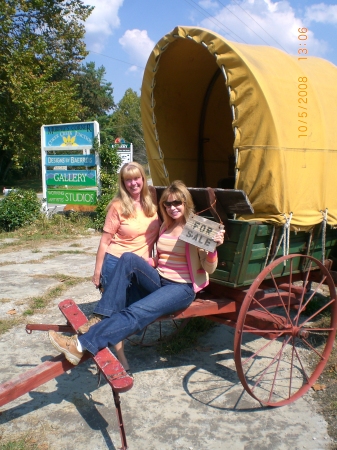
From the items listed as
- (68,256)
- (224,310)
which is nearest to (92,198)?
(68,256)

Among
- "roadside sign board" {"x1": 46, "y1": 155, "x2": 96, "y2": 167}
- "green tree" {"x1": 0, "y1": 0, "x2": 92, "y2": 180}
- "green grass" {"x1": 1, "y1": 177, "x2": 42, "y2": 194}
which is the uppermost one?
"green tree" {"x1": 0, "y1": 0, "x2": 92, "y2": 180}

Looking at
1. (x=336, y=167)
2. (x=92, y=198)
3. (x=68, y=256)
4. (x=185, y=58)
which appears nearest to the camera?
(x=336, y=167)

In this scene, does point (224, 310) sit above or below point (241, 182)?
below

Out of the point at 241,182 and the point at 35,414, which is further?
the point at 241,182

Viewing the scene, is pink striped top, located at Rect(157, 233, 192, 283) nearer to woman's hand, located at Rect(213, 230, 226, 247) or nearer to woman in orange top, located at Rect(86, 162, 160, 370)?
woman in orange top, located at Rect(86, 162, 160, 370)

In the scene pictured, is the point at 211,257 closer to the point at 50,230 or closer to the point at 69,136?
the point at 50,230

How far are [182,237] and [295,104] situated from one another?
1.40 metres

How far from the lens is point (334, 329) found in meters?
3.83

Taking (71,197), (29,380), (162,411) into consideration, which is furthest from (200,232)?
(71,197)

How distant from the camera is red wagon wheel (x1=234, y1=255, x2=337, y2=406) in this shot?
3379 mm

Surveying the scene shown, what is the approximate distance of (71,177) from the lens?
11.6 metres

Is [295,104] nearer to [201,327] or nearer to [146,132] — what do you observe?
[146,132]

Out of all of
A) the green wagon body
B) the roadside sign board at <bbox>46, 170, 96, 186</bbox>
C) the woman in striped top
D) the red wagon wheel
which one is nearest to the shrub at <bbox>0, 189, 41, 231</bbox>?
the roadside sign board at <bbox>46, 170, 96, 186</bbox>

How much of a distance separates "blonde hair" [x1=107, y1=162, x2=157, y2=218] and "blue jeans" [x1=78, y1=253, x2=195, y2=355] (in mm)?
494
